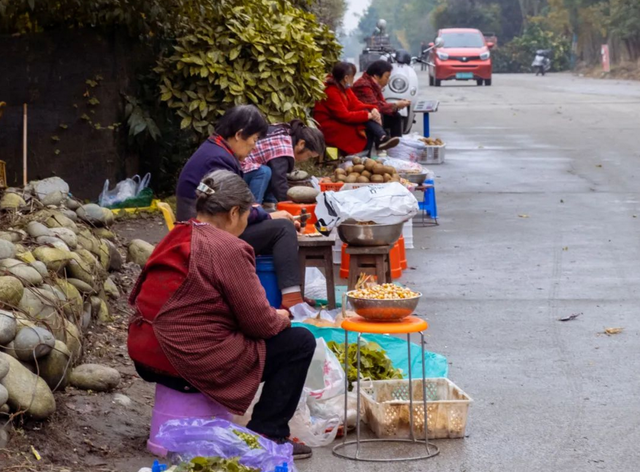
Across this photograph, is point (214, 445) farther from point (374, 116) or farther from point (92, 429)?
point (374, 116)

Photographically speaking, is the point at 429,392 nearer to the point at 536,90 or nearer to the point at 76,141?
the point at 76,141

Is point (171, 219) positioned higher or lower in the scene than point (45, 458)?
higher

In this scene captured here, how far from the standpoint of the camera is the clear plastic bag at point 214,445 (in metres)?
4.47

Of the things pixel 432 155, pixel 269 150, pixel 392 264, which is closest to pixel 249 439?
pixel 269 150

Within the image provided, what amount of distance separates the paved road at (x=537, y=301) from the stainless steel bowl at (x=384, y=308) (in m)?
0.66

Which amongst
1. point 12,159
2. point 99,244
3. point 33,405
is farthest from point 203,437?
point 12,159

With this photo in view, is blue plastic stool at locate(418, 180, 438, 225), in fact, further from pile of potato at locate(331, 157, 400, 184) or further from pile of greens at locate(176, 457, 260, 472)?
pile of greens at locate(176, 457, 260, 472)

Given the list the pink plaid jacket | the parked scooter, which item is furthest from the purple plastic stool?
the parked scooter

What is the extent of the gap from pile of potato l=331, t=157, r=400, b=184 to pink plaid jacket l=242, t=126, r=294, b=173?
66.4 inches

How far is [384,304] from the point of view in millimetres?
5164

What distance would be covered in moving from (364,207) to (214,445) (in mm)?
3639

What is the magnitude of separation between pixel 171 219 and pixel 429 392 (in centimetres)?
232

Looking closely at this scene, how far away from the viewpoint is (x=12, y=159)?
1035 centimetres

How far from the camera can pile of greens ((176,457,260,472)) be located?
4.29 m
